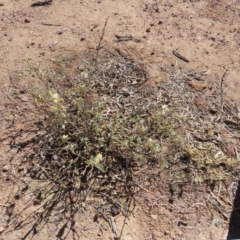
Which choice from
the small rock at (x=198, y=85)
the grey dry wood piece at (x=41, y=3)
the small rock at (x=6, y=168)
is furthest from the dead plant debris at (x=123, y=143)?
the grey dry wood piece at (x=41, y=3)

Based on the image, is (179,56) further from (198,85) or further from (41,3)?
(41,3)

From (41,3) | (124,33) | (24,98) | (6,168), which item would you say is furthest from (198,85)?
(41,3)

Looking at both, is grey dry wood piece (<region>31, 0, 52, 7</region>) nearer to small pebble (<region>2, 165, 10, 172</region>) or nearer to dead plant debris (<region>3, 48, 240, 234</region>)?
dead plant debris (<region>3, 48, 240, 234</region>)

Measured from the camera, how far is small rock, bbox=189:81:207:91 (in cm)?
296

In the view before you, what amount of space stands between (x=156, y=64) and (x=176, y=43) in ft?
1.05

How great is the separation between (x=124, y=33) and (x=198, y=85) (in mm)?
831

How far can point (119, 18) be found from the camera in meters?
3.47

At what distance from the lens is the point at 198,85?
2965 millimetres

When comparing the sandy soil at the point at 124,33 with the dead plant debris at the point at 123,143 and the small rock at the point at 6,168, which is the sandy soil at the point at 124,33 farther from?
the dead plant debris at the point at 123,143

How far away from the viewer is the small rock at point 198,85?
2955 mm

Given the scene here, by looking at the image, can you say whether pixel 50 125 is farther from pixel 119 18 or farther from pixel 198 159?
pixel 119 18

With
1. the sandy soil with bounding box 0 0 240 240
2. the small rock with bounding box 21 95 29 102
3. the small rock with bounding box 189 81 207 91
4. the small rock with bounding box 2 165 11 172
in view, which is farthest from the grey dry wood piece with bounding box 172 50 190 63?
the small rock with bounding box 2 165 11 172

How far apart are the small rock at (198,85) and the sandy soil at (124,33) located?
0.18 ft

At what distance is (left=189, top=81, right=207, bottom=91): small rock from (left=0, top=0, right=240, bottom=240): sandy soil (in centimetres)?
5
